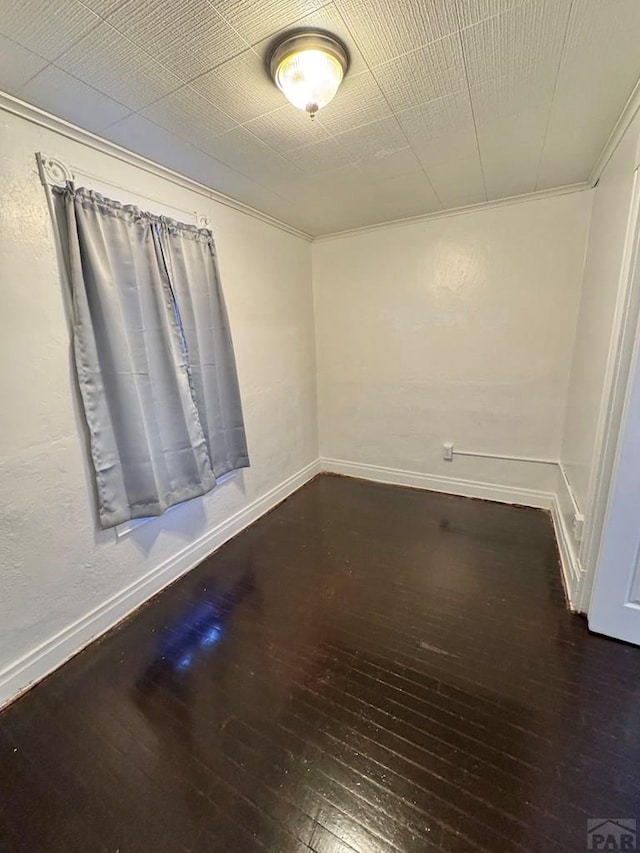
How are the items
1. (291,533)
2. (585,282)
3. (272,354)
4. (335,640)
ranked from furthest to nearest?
1. (272,354)
2. (291,533)
3. (585,282)
4. (335,640)

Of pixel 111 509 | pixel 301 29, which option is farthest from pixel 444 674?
pixel 301 29

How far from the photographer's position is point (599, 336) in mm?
1830

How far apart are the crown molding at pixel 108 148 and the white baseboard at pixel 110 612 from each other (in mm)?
2137

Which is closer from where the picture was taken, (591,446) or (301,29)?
(301,29)

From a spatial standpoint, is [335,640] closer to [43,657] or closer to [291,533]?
[291,533]

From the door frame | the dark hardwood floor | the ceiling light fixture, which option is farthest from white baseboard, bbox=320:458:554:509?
the ceiling light fixture

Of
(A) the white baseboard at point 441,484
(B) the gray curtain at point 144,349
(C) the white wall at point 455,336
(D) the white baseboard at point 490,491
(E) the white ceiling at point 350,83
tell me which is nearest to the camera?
(E) the white ceiling at point 350,83

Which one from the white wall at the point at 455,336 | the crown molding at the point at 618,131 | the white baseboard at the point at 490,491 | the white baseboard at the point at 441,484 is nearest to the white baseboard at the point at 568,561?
the white baseboard at the point at 490,491

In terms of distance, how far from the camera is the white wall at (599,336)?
1515 mm

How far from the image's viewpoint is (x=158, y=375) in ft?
6.29

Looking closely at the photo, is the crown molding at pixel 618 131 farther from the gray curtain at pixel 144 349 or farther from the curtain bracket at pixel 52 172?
the curtain bracket at pixel 52 172

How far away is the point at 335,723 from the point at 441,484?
2.21 meters

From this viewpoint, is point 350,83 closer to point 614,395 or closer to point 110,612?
point 614,395

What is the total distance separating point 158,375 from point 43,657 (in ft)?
4.55
